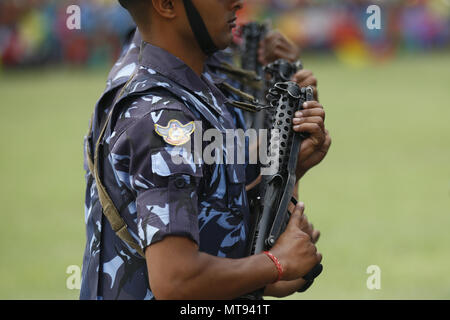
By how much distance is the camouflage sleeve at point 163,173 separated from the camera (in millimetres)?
1914

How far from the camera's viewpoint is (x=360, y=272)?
6.14m

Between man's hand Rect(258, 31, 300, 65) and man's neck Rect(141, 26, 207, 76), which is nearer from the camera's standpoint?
man's neck Rect(141, 26, 207, 76)

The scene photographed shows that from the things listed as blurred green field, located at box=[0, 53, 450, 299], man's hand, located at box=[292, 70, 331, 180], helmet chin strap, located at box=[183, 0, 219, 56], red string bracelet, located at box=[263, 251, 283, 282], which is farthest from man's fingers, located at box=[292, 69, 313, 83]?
blurred green field, located at box=[0, 53, 450, 299]

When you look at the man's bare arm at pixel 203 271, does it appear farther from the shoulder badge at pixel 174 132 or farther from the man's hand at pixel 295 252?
the shoulder badge at pixel 174 132

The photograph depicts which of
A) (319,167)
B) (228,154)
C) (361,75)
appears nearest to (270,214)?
(228,154)

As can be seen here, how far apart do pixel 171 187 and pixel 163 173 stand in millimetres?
44

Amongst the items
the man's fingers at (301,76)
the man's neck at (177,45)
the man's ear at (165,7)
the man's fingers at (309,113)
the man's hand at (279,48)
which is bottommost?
the man's fingers at (309,113)

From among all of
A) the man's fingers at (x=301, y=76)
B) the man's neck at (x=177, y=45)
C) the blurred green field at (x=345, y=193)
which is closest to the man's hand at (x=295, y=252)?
the man's neck at (x=177, y=45)

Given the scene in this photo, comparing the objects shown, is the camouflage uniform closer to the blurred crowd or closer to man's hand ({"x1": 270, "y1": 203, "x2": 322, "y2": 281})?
man's hand ({"x1": 270, "y1": 203, "x2": 322, "y2": 281})

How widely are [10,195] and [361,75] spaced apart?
41.9ft

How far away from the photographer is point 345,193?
8.71 metres

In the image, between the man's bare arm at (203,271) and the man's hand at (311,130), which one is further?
the man's hand at (311,130)

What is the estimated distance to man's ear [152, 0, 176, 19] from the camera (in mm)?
2179

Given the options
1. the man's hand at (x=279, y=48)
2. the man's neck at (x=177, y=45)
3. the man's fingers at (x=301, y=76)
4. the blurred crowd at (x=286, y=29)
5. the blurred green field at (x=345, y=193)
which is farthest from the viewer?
the blurred crowd at (x=286, y=29)
